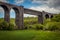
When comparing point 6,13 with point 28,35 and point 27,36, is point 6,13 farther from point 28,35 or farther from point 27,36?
point 27,36

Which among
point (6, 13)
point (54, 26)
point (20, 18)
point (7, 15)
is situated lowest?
point (54, 26)

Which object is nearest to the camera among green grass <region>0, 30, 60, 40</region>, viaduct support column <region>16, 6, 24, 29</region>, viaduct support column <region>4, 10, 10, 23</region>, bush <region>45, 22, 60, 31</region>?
green grass <region>0, 30, 60, 40</region>

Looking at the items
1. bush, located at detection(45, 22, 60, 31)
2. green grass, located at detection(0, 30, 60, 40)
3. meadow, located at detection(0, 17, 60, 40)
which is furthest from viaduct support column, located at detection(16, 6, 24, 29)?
green grass, located at detection(0, 30, 60, 40)

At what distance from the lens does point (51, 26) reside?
60.7 ft

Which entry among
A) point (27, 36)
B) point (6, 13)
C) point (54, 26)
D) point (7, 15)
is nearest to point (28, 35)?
point (27, 36)

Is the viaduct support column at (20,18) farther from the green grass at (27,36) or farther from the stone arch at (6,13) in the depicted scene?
the green grass at (27,36)

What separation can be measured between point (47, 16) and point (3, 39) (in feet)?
62.6

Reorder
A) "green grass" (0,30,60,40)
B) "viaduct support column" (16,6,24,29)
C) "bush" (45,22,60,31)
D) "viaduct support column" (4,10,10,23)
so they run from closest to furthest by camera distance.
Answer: "green grass" (0,30,60,40) < "viaduct support column" (4,10,10,23) < "bush" (45,22,60,31) < "viaduct support column" (16,6,24,29)

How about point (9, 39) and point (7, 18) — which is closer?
point (9, 39)

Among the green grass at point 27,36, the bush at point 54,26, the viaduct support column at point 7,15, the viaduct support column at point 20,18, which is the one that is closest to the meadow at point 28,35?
the green grass at point 27,36

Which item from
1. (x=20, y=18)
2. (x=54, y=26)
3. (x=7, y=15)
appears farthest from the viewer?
(x=20, y=18)

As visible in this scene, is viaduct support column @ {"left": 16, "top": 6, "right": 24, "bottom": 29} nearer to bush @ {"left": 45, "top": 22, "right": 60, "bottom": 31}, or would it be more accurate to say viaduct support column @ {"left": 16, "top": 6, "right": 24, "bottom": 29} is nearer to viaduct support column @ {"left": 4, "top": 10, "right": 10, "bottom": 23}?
viaduct support column @ {"left": 4, "top": 10, "right": 10, "bottom": 23}

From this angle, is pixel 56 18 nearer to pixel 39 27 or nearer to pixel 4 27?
pixel 39 27

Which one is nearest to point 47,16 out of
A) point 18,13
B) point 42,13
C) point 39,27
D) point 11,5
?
point 42,13
